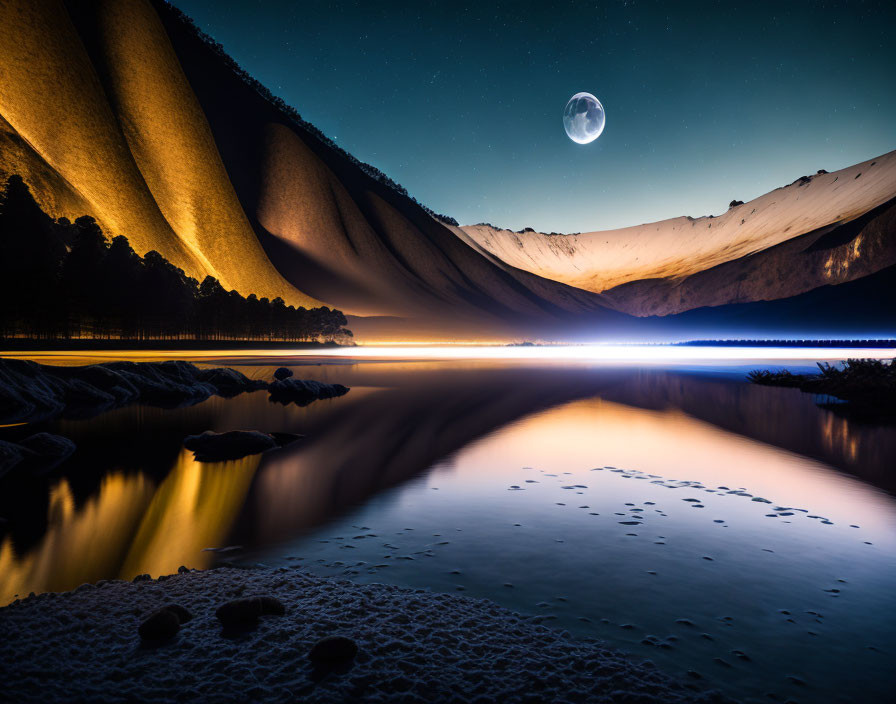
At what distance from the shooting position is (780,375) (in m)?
40.6

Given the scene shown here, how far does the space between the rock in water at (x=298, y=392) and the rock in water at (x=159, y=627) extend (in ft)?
72.3

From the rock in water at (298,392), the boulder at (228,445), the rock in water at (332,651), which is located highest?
the rock in water at (298,392)

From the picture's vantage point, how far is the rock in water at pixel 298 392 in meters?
27.9

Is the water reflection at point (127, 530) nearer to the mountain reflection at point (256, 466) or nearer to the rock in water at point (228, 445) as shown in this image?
the mountain reflection at point (256, 466)

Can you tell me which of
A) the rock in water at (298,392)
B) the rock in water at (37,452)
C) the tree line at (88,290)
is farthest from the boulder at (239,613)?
the tree line at (88,290)

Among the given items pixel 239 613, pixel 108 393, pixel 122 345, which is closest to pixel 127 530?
pixel 239 613

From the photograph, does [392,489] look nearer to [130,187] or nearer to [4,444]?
[4,444]

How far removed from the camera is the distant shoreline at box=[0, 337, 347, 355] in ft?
232

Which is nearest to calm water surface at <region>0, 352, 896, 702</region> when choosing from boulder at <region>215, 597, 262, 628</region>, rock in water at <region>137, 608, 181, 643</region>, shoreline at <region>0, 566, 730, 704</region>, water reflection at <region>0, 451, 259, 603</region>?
water reflection at <region>0, 451, 259, 603</region>

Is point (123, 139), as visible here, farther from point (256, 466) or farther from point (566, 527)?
point (566, 527)

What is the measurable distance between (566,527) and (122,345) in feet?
309

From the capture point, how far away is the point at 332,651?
4.96 m

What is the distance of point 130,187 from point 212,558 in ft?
526

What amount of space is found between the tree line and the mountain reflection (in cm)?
6227
